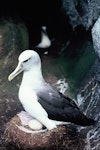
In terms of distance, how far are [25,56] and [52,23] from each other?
6.97 ft

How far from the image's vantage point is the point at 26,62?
22.2 feet

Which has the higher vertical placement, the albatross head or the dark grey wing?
the albatross head

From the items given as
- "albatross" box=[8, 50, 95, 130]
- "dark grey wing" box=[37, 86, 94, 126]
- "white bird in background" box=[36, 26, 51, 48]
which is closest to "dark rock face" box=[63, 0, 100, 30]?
"white bird in background" box=[36, 26, 51, 48]

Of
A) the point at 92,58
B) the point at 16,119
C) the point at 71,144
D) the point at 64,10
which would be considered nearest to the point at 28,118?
the point at 16,119

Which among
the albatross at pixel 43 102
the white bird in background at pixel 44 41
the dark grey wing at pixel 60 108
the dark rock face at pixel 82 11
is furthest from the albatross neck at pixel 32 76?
the white bird in background at pixel 44 41

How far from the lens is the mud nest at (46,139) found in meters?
6.73

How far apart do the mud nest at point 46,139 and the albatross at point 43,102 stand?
0.35 ft

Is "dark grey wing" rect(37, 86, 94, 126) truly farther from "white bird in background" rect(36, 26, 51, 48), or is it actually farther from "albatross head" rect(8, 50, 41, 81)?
"white bird in background" rect(36, 26, 51, 48)

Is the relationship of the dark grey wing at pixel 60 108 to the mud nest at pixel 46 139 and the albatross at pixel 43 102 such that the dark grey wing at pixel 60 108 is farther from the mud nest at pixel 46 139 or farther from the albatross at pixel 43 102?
the mud nest at pixel 46 139

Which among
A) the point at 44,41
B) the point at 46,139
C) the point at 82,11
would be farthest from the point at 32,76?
the point at 44,41

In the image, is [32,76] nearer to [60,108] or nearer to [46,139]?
[60,108]

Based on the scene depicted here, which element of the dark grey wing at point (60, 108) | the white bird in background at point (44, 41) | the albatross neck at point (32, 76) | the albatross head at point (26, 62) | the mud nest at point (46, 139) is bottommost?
the mud nest at point (46, 139)

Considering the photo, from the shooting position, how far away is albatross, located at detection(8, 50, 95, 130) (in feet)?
22.0

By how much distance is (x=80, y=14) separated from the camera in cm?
800
